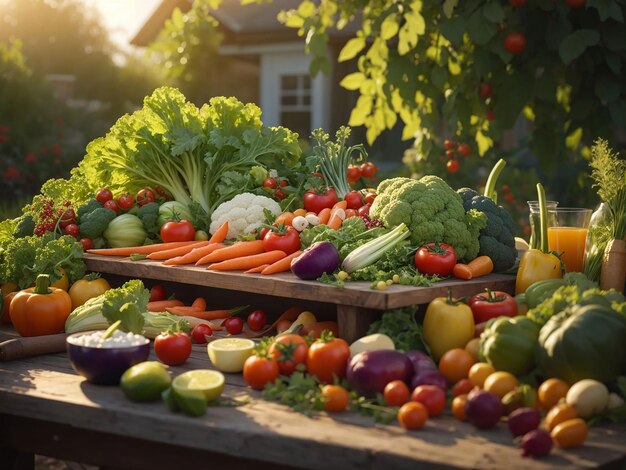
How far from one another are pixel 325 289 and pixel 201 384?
Result: 31.6 inches

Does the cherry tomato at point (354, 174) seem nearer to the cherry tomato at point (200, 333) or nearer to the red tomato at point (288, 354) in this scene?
the cherry tomato at point (200, 333)

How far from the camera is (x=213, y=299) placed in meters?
5.05

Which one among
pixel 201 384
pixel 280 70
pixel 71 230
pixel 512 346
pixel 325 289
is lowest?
pixel 201 384

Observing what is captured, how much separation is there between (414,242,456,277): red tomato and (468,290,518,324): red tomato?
285mm

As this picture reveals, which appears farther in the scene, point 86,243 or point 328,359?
point 86,243

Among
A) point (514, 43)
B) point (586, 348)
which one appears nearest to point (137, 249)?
point (586, 348)

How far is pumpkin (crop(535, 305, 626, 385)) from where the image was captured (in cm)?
338

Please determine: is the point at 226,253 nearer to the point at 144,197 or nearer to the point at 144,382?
the point at 144,197

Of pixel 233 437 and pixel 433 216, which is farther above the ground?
pixel 433 216

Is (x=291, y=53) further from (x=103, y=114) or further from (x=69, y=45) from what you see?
(x=69, y=45)

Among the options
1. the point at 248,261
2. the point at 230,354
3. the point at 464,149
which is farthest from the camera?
the point at 464,149

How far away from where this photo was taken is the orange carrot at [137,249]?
5.04 metres

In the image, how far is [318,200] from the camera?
17.3 ft

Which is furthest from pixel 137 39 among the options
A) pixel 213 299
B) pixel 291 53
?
pixel 213 299
